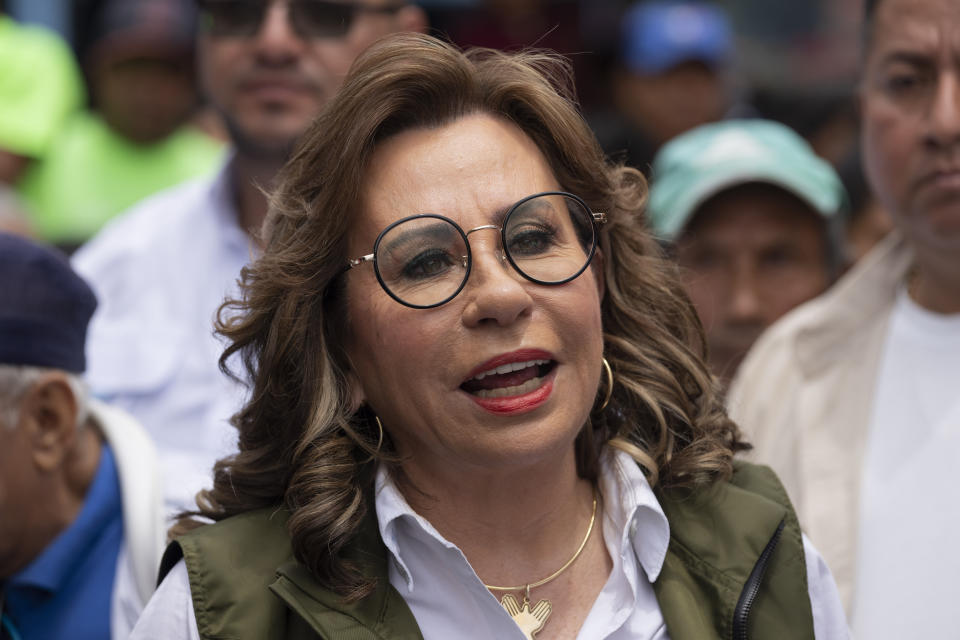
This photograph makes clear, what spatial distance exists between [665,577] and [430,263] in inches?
29.9

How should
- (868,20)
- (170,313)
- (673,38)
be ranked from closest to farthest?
1. (868,20)
2. (170,313)
3. (673,38)

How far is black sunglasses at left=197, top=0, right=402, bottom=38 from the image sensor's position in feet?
13.6

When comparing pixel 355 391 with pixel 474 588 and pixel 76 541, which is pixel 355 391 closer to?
pixel 474 588

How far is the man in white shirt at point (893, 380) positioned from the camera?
3.03m

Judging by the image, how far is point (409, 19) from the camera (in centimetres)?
444

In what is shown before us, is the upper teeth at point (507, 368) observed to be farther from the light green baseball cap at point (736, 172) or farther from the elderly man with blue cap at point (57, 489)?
the light green baseball cap at point (736, 172)

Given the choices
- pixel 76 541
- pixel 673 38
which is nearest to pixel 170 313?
pixel 76 541

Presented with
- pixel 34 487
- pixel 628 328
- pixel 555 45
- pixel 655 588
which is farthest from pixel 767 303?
pixel 555 45

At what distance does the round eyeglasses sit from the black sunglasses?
6.54 feet

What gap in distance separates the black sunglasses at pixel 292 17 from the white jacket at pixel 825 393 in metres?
1.76

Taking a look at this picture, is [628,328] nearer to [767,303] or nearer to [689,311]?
[689,311]

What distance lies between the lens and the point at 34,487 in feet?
9.53

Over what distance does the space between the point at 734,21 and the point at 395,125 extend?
6968 mm

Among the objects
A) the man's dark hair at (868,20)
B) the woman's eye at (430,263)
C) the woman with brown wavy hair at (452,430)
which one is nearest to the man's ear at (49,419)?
the woman with brown wavy hair at (452,430)
